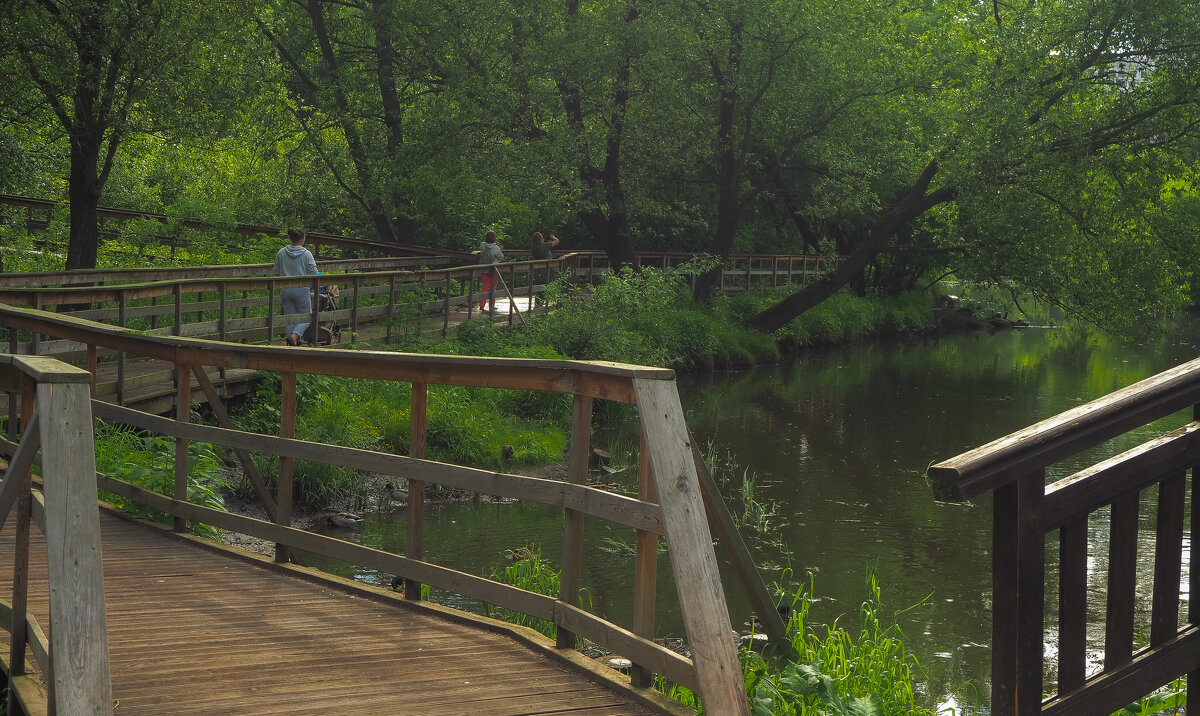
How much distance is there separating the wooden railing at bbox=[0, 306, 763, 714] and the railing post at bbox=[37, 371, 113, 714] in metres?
1.55

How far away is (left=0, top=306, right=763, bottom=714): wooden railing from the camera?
3.52 metres

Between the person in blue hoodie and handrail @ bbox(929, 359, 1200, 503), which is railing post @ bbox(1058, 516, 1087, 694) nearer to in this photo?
handrail @ bbox(929, 359, 1200, 503)

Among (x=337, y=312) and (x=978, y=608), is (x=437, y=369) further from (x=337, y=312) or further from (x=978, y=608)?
(x=337, y=312)

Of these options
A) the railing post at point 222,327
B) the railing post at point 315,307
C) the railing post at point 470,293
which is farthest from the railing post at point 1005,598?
the railing post at point 470,293

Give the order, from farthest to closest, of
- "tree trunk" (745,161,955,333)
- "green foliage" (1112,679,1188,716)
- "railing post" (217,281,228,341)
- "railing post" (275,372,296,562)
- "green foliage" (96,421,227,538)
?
"tree trunk" (745,161,955,333), "railing post" (217,281,228,341), "green foliage" (96,421,227,538), "railing post" (275,372,296,562), "green foliage" (1112,679,1188,716)

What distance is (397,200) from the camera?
2891 centimetres

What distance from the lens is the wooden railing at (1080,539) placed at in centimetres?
297

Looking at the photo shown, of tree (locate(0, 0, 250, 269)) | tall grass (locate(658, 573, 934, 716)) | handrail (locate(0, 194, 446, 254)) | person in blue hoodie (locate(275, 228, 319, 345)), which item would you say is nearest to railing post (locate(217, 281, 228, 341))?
person in blue hoodie (locate(275, 228, 319, 345))

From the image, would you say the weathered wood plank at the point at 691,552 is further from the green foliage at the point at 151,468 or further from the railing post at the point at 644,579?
the green foliage at the point at 151,468

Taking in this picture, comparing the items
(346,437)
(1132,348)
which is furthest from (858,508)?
(1132,348)

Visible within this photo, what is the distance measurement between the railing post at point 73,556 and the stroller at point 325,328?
13694 mm

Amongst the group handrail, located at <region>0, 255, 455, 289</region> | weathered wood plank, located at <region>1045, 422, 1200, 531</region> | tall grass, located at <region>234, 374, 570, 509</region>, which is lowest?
tall grass, located at <region>234, 374, 570, 509</region>

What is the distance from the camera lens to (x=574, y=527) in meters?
4.74

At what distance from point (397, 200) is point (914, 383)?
1279cm
